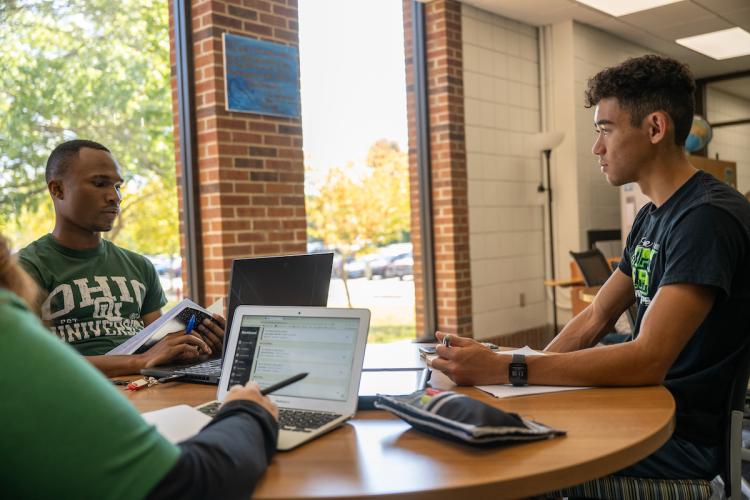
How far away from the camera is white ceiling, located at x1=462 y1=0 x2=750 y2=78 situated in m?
5.90

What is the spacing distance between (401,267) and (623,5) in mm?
3034

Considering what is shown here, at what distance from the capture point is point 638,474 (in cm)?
154

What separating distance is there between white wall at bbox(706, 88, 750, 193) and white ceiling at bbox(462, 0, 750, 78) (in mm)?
2045

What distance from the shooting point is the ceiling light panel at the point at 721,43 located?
7035 millimetres

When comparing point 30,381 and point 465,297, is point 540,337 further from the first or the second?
point 30,381

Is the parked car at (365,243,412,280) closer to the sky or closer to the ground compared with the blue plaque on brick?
closer to the ground

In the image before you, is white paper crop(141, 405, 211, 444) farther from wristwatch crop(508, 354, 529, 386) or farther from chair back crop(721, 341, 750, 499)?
chair back crop(721, 341, 750, 499)

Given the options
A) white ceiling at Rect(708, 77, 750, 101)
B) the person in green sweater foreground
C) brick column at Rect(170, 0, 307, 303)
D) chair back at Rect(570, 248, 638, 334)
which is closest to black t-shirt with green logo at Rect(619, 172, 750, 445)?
the person in green sweater foreground

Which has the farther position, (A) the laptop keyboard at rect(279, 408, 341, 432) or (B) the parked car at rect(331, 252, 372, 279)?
(B) the parked car at rect(331, 252, 372, 279)

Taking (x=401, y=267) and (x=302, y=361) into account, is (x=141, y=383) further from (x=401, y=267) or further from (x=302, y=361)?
(x=401, y=267)

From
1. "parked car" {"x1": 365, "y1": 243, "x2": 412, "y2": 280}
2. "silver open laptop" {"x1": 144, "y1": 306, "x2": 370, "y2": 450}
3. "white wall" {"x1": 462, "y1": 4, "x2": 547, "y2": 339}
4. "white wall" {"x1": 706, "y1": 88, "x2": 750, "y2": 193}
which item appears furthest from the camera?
"white wall" {"x1": 706, "y1": 88, "x2": 750, "y2": 193}

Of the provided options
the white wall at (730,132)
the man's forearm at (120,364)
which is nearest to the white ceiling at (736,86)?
the white wall at (730,132)

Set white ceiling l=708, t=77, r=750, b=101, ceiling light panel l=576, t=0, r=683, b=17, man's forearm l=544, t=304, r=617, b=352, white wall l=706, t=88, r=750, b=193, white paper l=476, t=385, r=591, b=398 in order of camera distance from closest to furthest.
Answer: white paper l=476, t=385, r=591, b=398 < man's forearm l=544, t=304, r=617, b=352 < ceiling light panel l=576, t=0, r=683, b=17 < white ceiling l=708, t=77, r=750, b=101 < white wall l=706, t=88, r=750, b=193

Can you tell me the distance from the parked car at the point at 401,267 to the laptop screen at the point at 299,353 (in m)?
3.96
